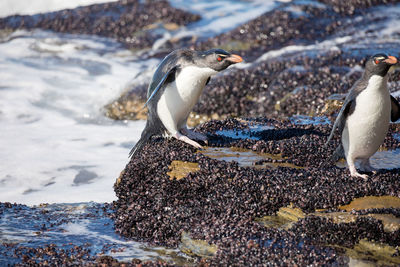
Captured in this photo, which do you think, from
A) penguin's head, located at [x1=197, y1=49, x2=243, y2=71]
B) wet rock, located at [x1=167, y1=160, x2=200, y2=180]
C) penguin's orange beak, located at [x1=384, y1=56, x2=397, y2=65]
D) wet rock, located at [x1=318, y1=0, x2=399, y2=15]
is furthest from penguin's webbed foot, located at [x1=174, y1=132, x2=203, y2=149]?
wet rock, located at [x1=318, y1=0, x2=399, y2=15]

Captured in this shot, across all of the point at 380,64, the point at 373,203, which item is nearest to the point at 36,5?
the point at 380,64

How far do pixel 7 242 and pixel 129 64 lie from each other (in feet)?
49.3

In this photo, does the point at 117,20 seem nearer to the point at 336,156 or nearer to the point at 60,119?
the point at 60,119

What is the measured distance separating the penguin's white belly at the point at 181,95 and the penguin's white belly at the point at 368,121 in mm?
1896

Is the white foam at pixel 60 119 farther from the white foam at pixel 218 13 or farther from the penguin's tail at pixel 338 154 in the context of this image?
the penguin's tail at pixel 338 154

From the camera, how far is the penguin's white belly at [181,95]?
6.68 m

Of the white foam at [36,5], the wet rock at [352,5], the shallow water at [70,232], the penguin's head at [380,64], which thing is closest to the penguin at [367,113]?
the penguin's head at [380,64]

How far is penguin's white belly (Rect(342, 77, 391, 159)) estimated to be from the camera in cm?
567

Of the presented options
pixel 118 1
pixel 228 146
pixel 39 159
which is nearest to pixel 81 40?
pixel 118 1

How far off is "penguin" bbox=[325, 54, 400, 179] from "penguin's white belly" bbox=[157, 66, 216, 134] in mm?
1828

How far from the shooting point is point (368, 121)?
19.0 ft

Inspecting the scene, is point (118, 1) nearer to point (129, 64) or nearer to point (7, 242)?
point (129, 64)

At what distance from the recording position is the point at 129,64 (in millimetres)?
19891

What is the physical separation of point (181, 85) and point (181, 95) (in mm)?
135
